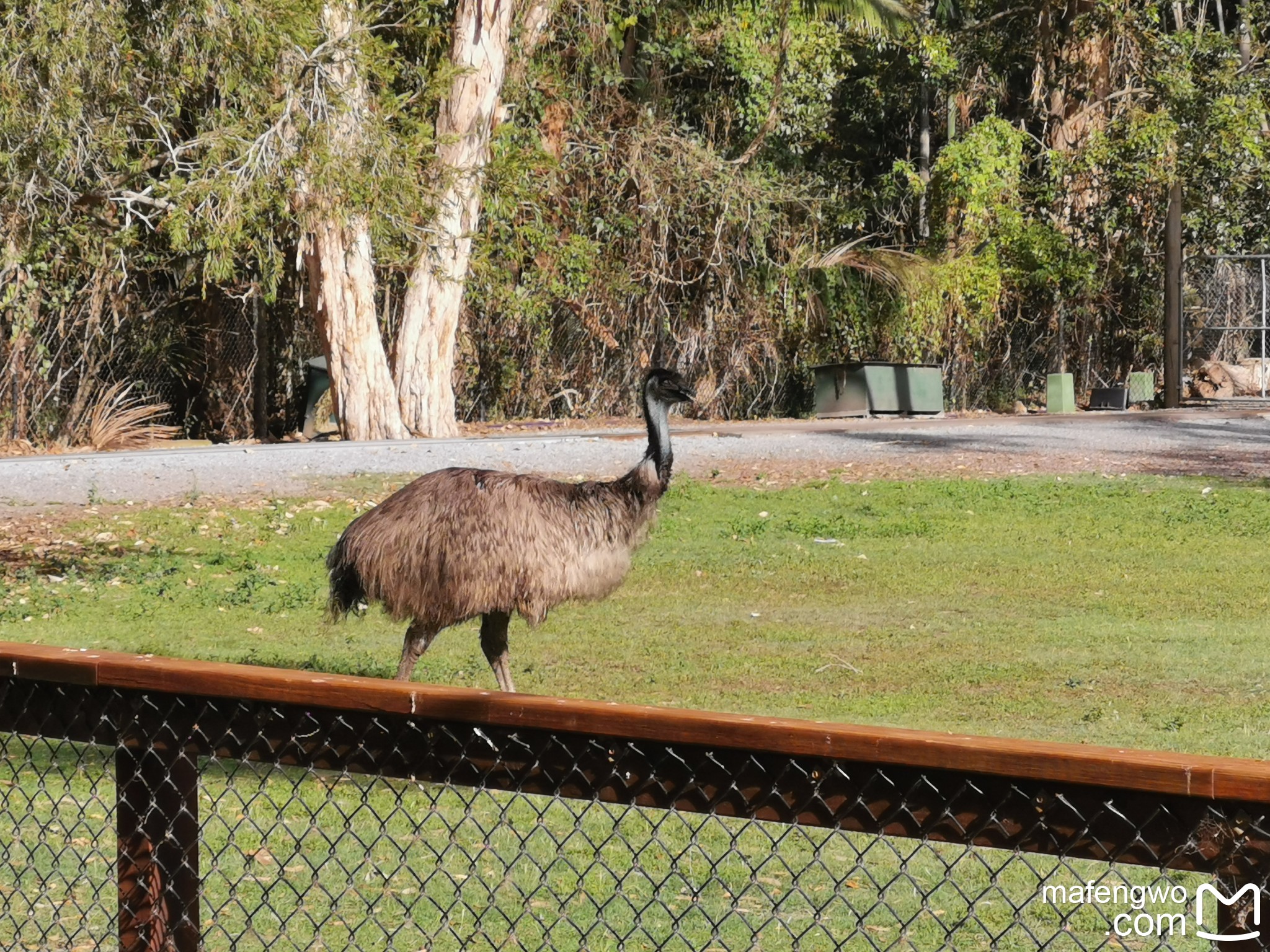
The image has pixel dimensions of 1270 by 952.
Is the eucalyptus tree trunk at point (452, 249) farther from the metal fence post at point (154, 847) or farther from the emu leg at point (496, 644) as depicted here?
the metal fence post at point (154, 847)

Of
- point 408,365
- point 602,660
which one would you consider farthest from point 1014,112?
point 602,660

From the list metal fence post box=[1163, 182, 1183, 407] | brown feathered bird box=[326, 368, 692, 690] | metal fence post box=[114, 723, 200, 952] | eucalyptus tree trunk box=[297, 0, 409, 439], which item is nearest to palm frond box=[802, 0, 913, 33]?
metal fence post box=[1163, 182, 1183, 407]

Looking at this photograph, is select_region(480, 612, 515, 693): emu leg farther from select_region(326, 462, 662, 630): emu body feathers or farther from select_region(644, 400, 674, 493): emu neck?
select_region(644, 400, 674, 493): emu neck

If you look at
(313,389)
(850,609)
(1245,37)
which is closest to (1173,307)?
(1245,37)

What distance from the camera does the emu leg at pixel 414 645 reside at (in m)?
7.77

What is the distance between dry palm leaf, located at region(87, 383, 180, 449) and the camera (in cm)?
2094

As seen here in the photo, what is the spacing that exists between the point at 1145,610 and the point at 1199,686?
7.05 feet

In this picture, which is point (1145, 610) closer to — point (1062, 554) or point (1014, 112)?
point (1062, 554)

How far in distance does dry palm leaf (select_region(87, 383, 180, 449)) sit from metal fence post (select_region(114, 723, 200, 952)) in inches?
708

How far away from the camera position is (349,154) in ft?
39.0

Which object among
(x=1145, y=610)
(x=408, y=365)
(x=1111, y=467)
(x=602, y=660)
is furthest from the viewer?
(x=408, y=365)

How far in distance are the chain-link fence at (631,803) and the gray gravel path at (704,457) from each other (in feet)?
34.3

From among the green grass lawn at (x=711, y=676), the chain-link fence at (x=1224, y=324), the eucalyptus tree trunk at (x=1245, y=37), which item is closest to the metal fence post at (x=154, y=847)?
the green grass lawn at (x=711, y=676)

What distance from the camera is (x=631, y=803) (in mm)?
2996
